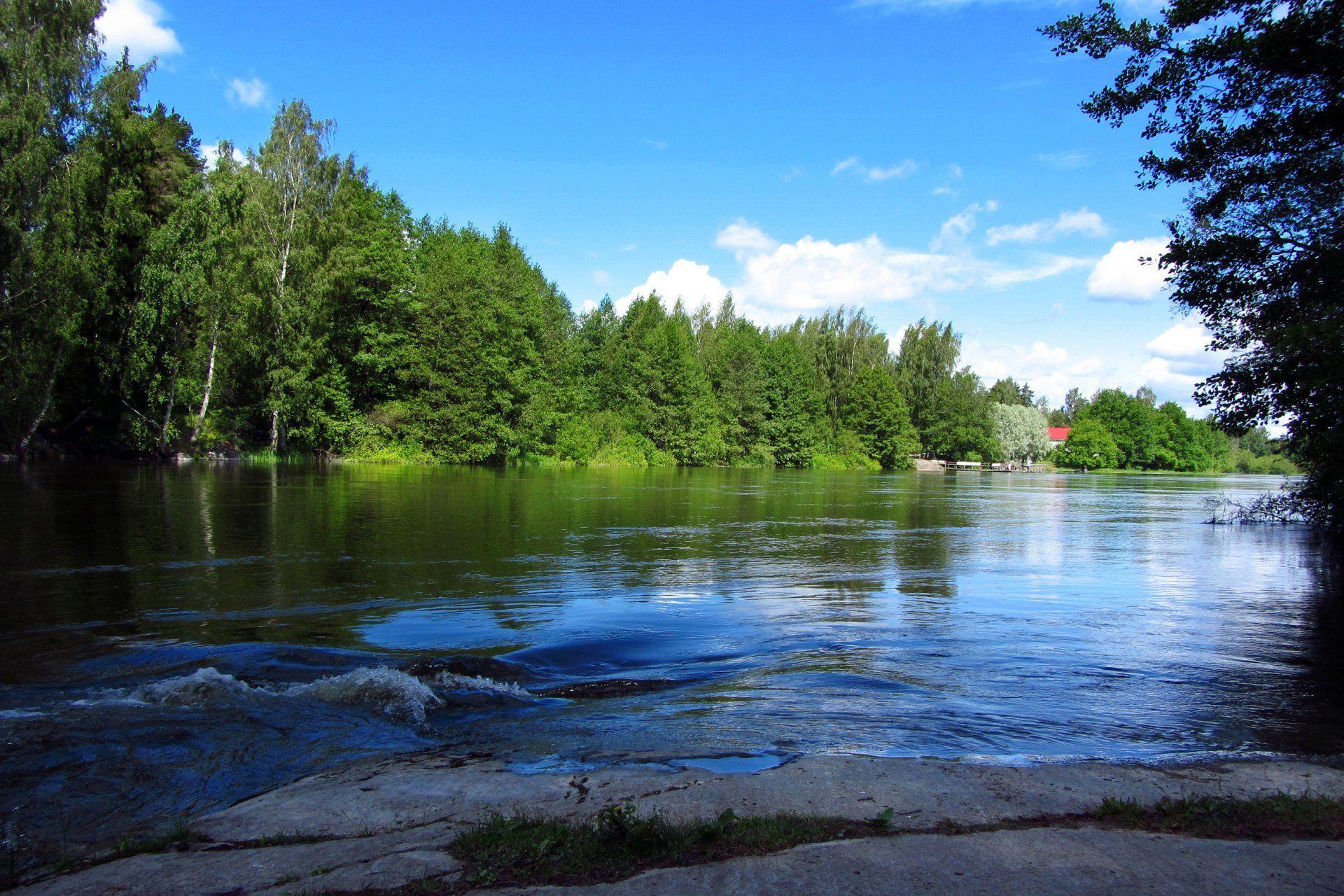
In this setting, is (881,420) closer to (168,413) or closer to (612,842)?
(168,413)

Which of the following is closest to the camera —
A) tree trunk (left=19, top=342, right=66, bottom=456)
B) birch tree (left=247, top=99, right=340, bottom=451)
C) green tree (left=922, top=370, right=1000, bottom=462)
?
tree trunk (left=19, top=342, right=66, bottom=456)

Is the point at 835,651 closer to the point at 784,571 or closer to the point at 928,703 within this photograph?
the point at 928,703

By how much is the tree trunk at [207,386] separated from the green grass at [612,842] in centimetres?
5300

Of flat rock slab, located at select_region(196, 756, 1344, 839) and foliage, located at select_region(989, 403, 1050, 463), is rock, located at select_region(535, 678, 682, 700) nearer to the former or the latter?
flat rock slab, located at select_region(196, 756, 1344, 839)

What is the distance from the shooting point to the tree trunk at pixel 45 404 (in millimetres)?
41500

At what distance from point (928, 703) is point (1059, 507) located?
3550 centimetres

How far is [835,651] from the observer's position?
9742 mm

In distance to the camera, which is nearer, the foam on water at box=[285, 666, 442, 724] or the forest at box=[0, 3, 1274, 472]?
the foam on water at box=[285, 666, 442, 724]

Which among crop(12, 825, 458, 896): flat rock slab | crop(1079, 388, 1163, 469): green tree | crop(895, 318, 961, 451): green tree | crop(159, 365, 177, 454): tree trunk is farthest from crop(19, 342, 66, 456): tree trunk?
crop(1079, 388, 1163, 469): green tree

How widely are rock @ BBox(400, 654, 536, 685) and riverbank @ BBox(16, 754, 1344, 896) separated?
2354 mm

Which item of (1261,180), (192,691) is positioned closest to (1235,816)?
(192,691)

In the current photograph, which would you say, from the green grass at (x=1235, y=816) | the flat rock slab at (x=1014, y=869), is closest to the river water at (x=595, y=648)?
the green grass at (x=1235, y=816)

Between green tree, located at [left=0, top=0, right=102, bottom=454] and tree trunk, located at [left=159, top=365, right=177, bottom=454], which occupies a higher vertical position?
green tree, located at [left=0, top=0, right=102, bottom=454]

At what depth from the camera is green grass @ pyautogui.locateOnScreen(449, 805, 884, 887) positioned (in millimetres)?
3818
